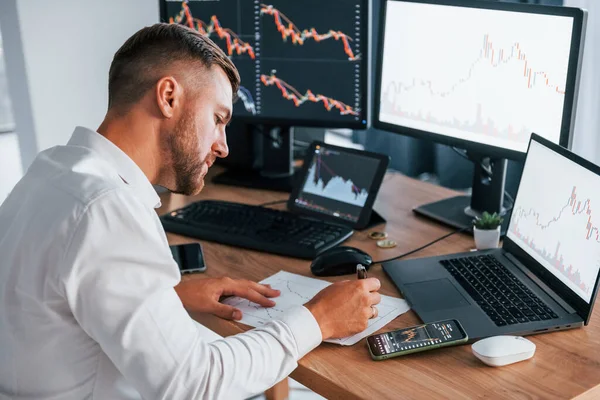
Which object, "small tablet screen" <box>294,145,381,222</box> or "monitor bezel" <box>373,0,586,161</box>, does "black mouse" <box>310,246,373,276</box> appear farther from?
"monitor bezel" <box>373,0,586,161</box>

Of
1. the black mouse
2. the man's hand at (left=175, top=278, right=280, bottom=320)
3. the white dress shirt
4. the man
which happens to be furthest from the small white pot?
the white dress shirt

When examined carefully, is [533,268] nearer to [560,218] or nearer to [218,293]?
[560,218]

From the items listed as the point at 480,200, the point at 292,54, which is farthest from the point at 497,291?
the point at 292,54

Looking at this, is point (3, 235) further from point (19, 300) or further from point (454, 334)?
point (454, 334)

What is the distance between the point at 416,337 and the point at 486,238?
0.44 meters

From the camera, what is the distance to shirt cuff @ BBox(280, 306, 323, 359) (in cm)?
111

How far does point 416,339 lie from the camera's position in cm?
113

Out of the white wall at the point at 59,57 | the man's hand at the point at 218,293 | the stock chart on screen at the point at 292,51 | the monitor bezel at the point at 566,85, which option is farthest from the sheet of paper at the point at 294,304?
the white wall at the point at 59,57

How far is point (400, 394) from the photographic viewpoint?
102 centimetres

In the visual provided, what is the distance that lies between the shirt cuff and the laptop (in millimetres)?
218

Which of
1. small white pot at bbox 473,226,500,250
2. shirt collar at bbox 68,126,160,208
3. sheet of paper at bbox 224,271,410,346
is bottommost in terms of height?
sheet of paper at bbox 224,271,410,346

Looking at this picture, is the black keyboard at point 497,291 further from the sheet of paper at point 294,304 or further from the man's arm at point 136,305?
the man's arm at point 136,305

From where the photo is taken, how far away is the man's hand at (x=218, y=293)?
128 cm

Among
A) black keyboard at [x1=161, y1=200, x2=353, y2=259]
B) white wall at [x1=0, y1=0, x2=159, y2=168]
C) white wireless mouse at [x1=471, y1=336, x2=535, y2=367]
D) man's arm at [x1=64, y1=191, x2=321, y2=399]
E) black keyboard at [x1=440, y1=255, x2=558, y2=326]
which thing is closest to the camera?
man's arm at [x1=64, y1=191, x2=321, y2=399]
